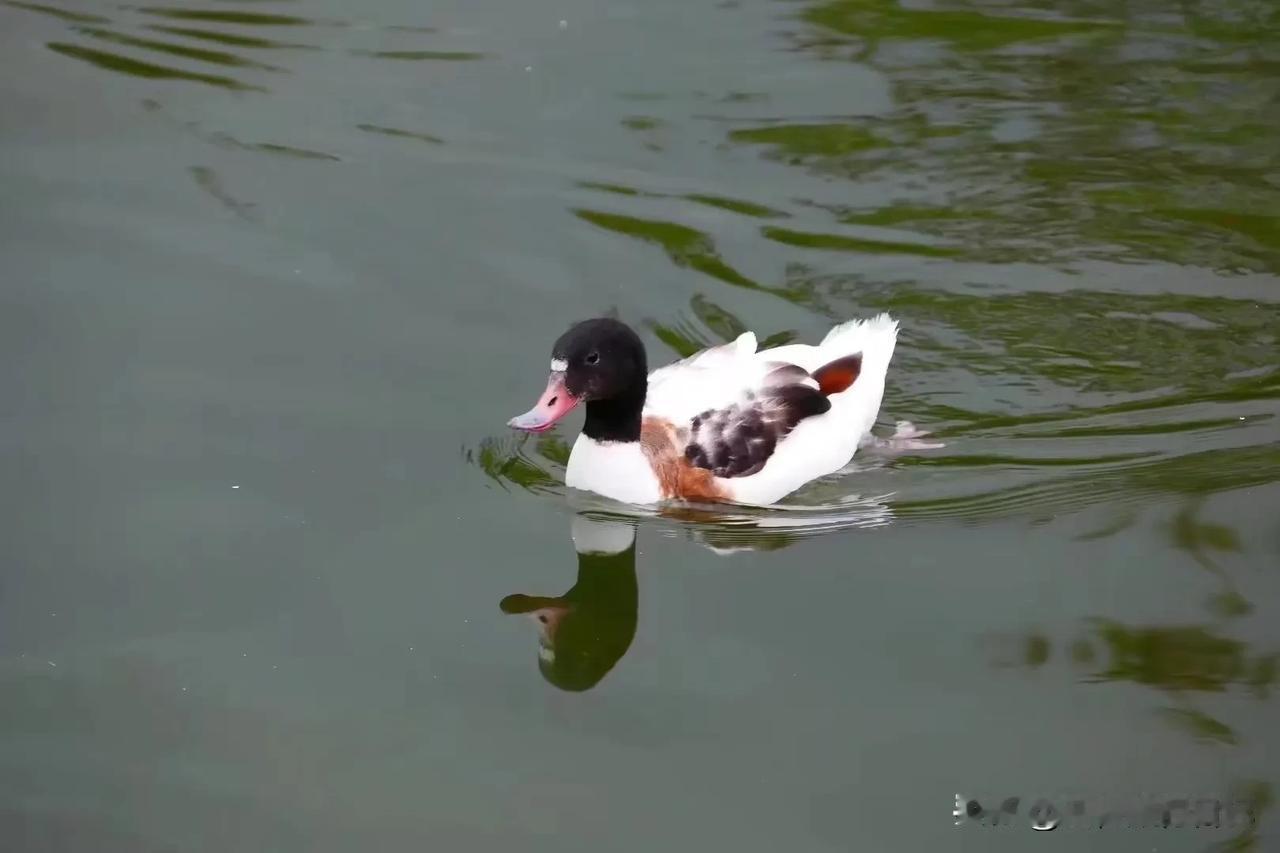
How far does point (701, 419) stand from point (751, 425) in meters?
0.24

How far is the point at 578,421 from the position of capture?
28.2 ft

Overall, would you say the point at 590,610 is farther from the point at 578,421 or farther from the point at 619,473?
the point at 578,421

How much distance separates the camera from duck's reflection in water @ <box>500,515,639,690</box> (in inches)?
254

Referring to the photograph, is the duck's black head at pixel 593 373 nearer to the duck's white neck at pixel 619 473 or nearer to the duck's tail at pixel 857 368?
the duck's white neck at pixel 619 473

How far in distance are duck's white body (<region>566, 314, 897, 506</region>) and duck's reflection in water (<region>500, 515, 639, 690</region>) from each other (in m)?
0.27

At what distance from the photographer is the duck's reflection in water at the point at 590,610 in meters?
6.45

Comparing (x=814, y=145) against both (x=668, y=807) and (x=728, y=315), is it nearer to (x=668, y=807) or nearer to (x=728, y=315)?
(x=728, y=315)

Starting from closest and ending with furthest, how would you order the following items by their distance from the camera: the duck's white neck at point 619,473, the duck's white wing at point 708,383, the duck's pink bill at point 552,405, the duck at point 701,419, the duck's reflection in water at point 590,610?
the duck's reflection in water at point 590,610
the duck's pink bill at point 552,405
the duck at point 701,419
the duck's white neck at point 619,473
the duck's white wing at point 708,383

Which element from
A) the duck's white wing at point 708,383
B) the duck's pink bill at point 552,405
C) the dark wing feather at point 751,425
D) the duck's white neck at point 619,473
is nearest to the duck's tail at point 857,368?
the dark wing feather at point 751,425

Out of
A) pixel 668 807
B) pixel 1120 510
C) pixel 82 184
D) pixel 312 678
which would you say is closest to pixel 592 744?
pixel 668 807

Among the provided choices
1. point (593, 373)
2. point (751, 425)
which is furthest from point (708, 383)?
point (593, 373)

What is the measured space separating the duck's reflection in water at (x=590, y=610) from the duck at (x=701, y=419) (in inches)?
11.4

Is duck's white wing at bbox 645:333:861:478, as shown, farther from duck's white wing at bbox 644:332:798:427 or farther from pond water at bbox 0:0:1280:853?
pond water at bbox 0:0:1280:853

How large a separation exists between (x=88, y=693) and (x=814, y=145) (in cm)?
625
